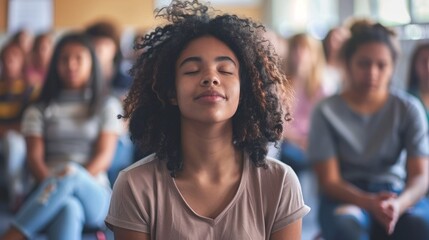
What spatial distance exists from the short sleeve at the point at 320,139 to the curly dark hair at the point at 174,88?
0.75m

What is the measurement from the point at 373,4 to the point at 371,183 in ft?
10.7

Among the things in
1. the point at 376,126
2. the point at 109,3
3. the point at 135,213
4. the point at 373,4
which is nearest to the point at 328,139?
the point at 376,126

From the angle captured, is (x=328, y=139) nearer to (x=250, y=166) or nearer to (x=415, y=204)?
(x=415, y=204)

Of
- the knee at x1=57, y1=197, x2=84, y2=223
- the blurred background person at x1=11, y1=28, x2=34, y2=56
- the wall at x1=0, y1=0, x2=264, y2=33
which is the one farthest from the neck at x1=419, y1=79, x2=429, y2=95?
the wall at x1=0, y1=0, x2=264, y2=33

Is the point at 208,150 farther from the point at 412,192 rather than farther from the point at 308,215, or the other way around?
the point at 308,215

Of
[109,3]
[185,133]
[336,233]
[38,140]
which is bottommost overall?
[336,233]

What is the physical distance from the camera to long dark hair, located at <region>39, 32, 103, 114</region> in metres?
2.74

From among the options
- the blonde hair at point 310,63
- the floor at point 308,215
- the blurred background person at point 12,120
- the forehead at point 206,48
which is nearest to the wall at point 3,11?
the blurred background person at point 12,120

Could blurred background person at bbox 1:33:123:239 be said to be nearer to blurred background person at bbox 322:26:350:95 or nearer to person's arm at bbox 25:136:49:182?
person's arm at bbox 25:136:49:182

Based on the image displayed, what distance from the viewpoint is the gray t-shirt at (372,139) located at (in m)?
2.24

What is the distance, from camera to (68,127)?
271 cm

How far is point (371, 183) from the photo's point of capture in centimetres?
225

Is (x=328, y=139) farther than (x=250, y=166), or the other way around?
(x=328, y=139)

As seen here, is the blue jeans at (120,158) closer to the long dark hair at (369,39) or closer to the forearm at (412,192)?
the long dark hair at (369,39)
